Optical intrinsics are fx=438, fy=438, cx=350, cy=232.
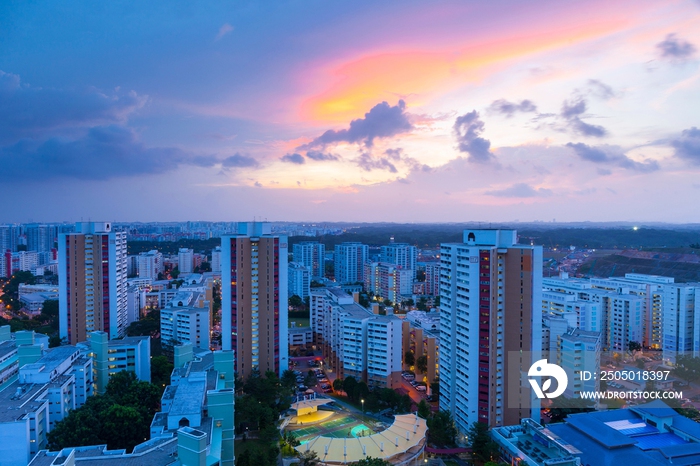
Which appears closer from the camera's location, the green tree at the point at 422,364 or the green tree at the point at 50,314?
the green tree at the point at 422,364

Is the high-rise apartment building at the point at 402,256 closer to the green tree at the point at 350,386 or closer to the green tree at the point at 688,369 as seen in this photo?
the green tree at the point at 688,369

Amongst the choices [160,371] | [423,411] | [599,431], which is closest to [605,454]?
[599,431]

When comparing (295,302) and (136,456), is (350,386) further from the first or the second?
(295,302)

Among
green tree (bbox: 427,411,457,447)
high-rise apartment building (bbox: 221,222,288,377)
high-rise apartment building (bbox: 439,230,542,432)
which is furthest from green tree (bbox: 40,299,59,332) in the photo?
high-rise apartment building (bbox: 439,230,542,432)

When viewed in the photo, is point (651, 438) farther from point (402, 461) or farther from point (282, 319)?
point (282, 319)

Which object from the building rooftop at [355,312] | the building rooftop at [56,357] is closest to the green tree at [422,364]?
the building rooftop at [355,312]
